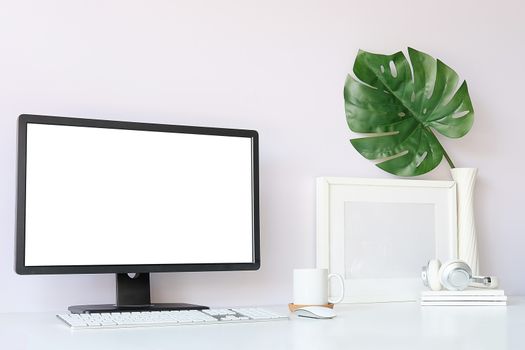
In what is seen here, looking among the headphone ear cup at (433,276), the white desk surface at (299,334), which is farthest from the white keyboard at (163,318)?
the headphone ear cup at (433,276)

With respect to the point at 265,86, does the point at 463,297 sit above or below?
below

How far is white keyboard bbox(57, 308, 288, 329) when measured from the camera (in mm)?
1396

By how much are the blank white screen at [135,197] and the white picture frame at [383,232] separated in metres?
0.28

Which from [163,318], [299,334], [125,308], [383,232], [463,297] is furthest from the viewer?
[383,232]

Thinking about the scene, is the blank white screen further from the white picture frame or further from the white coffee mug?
the white picture frame

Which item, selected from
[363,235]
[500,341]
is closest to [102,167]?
[363,235]

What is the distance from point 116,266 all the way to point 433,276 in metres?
0.80

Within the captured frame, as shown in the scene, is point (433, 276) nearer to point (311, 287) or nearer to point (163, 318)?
point (311, 287)

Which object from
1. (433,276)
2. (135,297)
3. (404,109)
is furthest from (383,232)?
(135,297)

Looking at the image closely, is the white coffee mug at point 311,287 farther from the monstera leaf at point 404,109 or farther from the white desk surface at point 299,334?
the monstera leaf at point 404,109

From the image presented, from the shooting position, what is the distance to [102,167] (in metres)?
1.65

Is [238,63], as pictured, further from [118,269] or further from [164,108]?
[118,269]

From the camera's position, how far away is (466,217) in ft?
6.85

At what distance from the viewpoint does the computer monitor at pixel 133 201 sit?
5.21 ft
